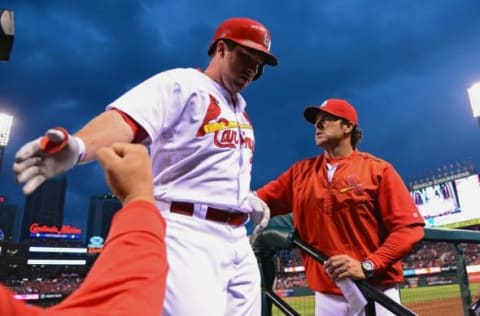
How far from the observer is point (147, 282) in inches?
20.2

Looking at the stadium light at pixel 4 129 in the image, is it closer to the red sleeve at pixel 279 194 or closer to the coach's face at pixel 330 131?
the red sleeve at pixel 279 194

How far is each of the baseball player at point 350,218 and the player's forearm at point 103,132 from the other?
130 cm

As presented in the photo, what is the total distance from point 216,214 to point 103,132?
58 cm

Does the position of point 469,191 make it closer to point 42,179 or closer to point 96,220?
point 42,179

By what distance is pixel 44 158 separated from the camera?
100 cm

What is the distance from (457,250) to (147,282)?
3246 millimetres

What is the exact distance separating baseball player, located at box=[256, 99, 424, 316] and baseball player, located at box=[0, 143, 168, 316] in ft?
5.43

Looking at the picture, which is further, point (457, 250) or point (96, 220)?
point (96, 220)

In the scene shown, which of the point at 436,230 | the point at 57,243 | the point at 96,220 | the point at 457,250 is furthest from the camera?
the point at 96,220

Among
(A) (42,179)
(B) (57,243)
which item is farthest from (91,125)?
(B) (57,243)

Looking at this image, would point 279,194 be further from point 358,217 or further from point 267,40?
point 267,40

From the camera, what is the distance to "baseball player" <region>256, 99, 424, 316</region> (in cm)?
223

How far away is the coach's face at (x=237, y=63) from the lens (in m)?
1.83

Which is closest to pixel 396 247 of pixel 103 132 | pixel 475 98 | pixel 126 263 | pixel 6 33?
pixel 103 132
